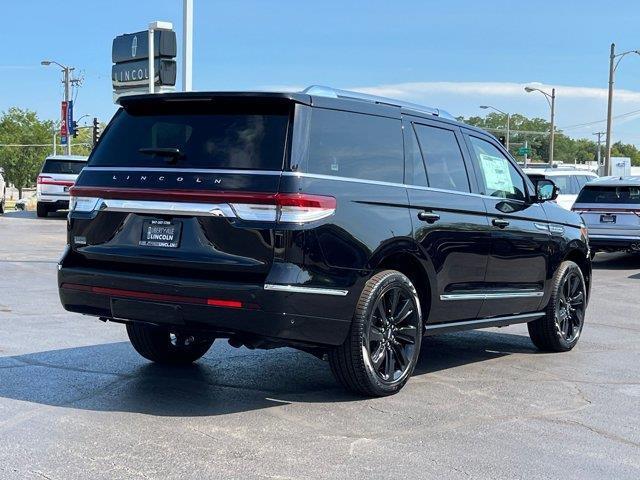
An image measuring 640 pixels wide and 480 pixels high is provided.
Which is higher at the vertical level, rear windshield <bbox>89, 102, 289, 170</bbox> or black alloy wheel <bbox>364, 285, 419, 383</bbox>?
rear windshield <bbox>89, 102, 289, 170</bbox>

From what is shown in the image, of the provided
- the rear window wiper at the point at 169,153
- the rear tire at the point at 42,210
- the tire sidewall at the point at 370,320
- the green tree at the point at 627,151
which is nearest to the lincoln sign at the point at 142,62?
the rear window wiper at the point at 169,153

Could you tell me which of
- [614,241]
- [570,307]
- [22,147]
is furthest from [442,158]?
[22,147]

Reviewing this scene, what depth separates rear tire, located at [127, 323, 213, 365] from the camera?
6.60 metres

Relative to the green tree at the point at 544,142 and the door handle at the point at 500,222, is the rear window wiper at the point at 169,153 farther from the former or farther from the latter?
the green tree at the point at 544,142

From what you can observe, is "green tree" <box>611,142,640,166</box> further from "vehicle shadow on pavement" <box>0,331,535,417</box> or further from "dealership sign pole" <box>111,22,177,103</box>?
"vehicle shadow on pavement" <box>0,331,535,417</box>

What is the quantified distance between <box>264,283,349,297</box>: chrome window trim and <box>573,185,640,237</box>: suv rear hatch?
13.1m

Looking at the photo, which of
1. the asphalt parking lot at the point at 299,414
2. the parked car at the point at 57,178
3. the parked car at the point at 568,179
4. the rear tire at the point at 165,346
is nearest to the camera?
the asphalt parking lot at the point at 299,414

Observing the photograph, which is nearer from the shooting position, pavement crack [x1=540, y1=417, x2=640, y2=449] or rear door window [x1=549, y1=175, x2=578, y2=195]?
pavement crack [x1=540, y1=417, x2=640, y2=449]

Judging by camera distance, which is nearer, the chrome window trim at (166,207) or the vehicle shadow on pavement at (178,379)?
the chrome window trim at (166,207)

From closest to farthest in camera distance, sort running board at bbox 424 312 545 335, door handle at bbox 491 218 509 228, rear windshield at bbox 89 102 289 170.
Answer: rear windshield at bbox 89 102 289 170
running board at bbox 424 312 545 335
door handle at bbox 491 218 509 228

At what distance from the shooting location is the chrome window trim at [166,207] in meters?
5.12

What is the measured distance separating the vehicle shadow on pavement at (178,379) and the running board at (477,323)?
1.54 feet

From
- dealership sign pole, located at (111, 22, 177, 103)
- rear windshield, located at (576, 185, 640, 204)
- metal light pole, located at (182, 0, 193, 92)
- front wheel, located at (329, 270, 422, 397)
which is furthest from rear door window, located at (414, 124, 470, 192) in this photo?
rear windshield, located at (576, 185, 640, 204)

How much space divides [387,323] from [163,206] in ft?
5.49
